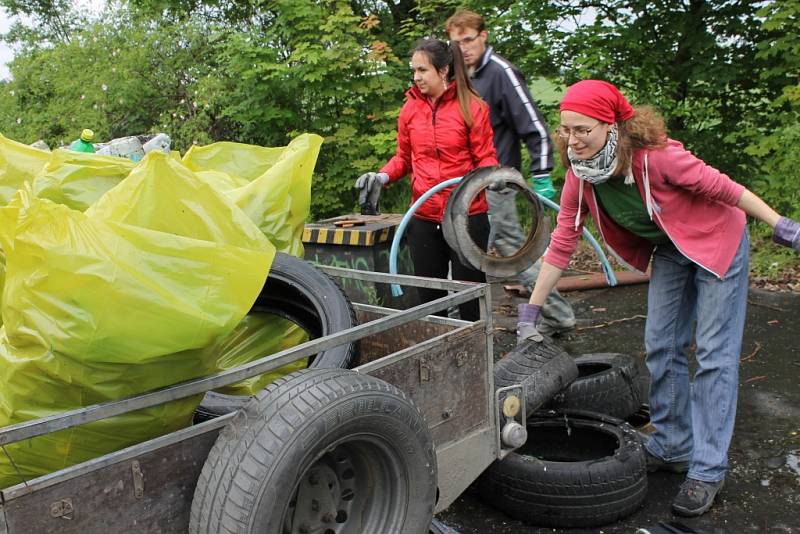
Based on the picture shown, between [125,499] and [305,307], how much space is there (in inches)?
50.9

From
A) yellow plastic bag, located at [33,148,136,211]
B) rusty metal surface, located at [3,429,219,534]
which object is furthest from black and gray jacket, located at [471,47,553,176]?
rusty metal surface, located at [3,429,219,534]

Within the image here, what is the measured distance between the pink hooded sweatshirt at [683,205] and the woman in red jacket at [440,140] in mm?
976

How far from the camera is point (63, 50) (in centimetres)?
1167

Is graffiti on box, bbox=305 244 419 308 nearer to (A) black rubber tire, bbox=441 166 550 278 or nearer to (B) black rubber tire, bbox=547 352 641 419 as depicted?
(A) black rubber tire, bbox=441 166 550 278

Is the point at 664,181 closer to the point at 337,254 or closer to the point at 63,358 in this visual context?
the point at 63,358

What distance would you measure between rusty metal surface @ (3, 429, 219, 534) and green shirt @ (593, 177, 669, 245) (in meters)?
1.81

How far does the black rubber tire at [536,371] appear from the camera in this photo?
309 centimetres

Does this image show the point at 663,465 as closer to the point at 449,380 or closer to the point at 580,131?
the point at 449,380

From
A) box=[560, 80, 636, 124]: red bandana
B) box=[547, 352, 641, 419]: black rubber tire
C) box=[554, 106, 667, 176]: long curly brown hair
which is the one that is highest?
box=[560, 80, 636, 124]: red bandana

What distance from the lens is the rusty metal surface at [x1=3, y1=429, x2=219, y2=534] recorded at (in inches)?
65.4

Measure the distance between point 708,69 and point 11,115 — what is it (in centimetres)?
1022

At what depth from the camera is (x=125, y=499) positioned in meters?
1.81

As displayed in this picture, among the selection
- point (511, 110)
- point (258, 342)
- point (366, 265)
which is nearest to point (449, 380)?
point (258, 342)

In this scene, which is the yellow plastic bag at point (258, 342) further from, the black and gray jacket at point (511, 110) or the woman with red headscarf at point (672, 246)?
the black and gray jacket at point (511, 110)
